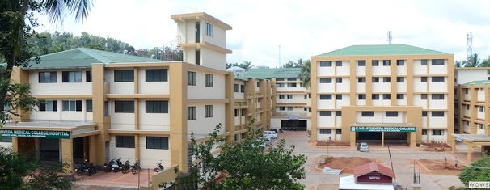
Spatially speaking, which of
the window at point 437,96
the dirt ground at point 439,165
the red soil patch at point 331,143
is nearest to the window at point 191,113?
the dirt ground at point 439,165

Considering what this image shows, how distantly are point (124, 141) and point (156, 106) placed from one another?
10.3 ft

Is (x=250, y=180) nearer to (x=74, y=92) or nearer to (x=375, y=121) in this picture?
(x=74, y=92)

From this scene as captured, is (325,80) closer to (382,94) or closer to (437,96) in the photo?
(382,94)

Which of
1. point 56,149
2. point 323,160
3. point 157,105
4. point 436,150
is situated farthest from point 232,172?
point 436,150

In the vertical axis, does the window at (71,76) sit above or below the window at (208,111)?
above

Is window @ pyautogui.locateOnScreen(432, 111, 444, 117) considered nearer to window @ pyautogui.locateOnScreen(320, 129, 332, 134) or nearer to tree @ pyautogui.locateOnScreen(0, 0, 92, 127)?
window @ pyautogui.locateOnScreen(320, 129, 332, 134)

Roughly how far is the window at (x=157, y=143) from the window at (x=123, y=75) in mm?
3885

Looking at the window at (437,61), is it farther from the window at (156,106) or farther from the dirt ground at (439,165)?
the window at (156,106)

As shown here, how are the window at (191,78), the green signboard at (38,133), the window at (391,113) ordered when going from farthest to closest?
the window at (391,113) < the window at (191,78) < the green signboard at (38,133)

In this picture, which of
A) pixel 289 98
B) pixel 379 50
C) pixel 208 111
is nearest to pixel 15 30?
pixel 208 111

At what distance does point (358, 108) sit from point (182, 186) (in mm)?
34404

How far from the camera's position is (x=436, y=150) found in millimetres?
39281

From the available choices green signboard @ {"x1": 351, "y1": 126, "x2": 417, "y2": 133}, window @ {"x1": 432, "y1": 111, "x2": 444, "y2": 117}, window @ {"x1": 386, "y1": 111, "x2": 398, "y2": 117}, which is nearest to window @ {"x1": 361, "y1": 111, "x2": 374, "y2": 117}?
window @ {"x1": 386, "y1": 111, "x2": 398, "y2": 117}

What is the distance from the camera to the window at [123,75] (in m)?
24.8
